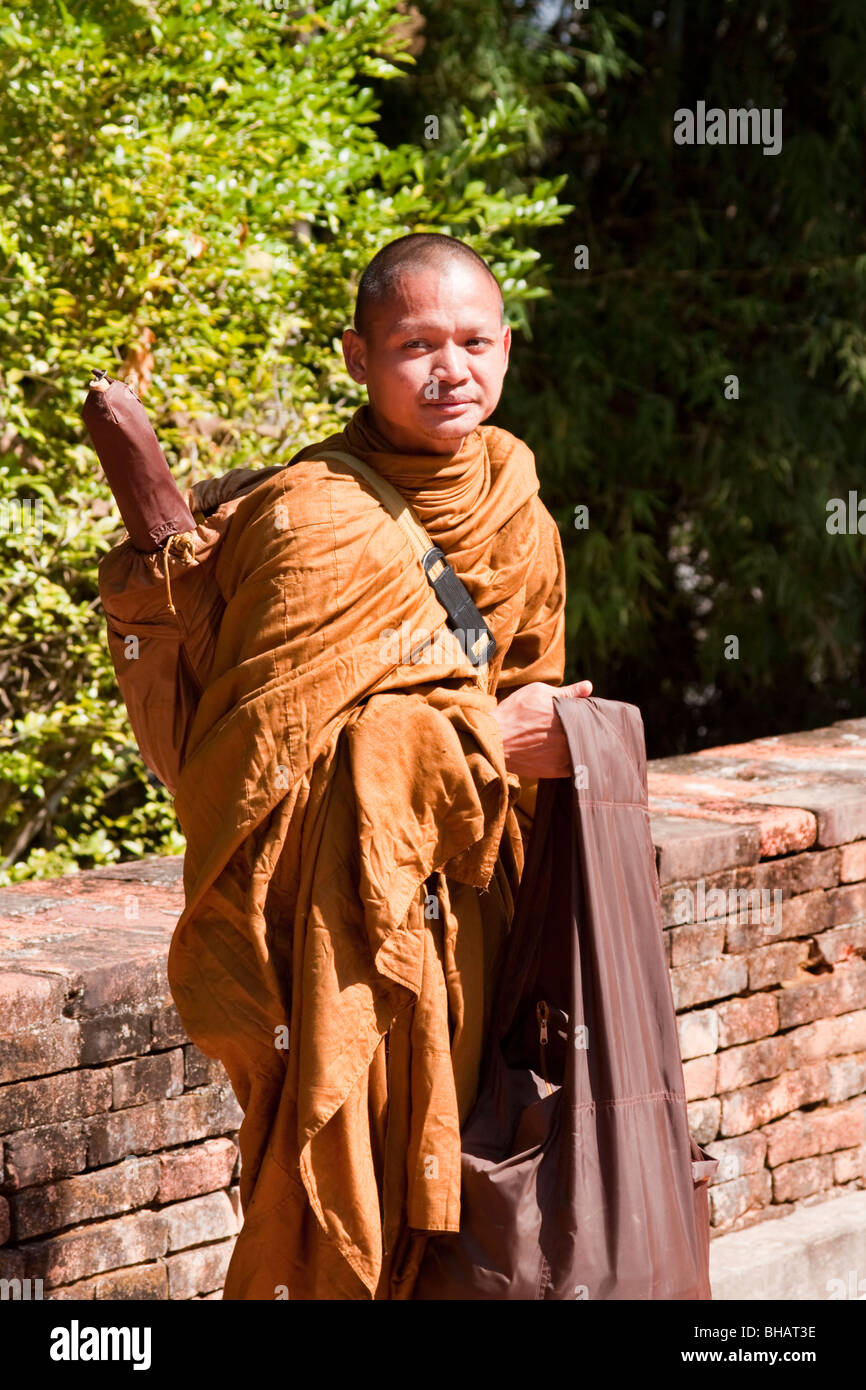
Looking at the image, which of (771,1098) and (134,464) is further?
(771,1098)

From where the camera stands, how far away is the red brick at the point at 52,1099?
107 inches

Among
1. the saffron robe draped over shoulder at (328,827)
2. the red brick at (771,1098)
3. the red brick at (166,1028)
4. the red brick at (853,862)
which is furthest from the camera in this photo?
the red brick at (853,862)

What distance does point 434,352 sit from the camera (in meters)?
2.16

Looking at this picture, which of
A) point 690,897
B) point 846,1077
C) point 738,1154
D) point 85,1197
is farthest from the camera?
point 846,1077

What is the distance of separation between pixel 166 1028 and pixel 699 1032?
1467 millimetres

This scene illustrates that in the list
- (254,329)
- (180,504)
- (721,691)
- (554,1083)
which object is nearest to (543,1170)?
(554,1083)

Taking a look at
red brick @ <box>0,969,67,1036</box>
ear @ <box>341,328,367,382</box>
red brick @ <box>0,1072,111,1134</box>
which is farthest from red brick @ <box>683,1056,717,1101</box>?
ear @ <box>341,328,367,382</box>

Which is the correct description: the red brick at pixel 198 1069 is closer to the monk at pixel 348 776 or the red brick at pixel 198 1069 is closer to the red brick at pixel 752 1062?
the monk at pixel 348 776

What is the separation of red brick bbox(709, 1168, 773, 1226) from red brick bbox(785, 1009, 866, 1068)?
0.96 ft

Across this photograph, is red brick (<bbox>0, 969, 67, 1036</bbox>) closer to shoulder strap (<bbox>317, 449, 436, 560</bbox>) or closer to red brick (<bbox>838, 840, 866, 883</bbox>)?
shoulder strap (<bbox>317, 449, 436, 560</bbox>)

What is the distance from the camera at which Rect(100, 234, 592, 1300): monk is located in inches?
81.7

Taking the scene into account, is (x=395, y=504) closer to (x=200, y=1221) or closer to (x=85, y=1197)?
(x=85, y=1197)

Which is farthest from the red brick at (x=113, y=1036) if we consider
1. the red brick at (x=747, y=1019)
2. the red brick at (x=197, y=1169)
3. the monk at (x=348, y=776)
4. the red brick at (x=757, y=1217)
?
the red brick at (x=757, y=1217)

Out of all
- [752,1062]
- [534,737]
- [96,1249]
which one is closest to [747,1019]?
[752,1062]
